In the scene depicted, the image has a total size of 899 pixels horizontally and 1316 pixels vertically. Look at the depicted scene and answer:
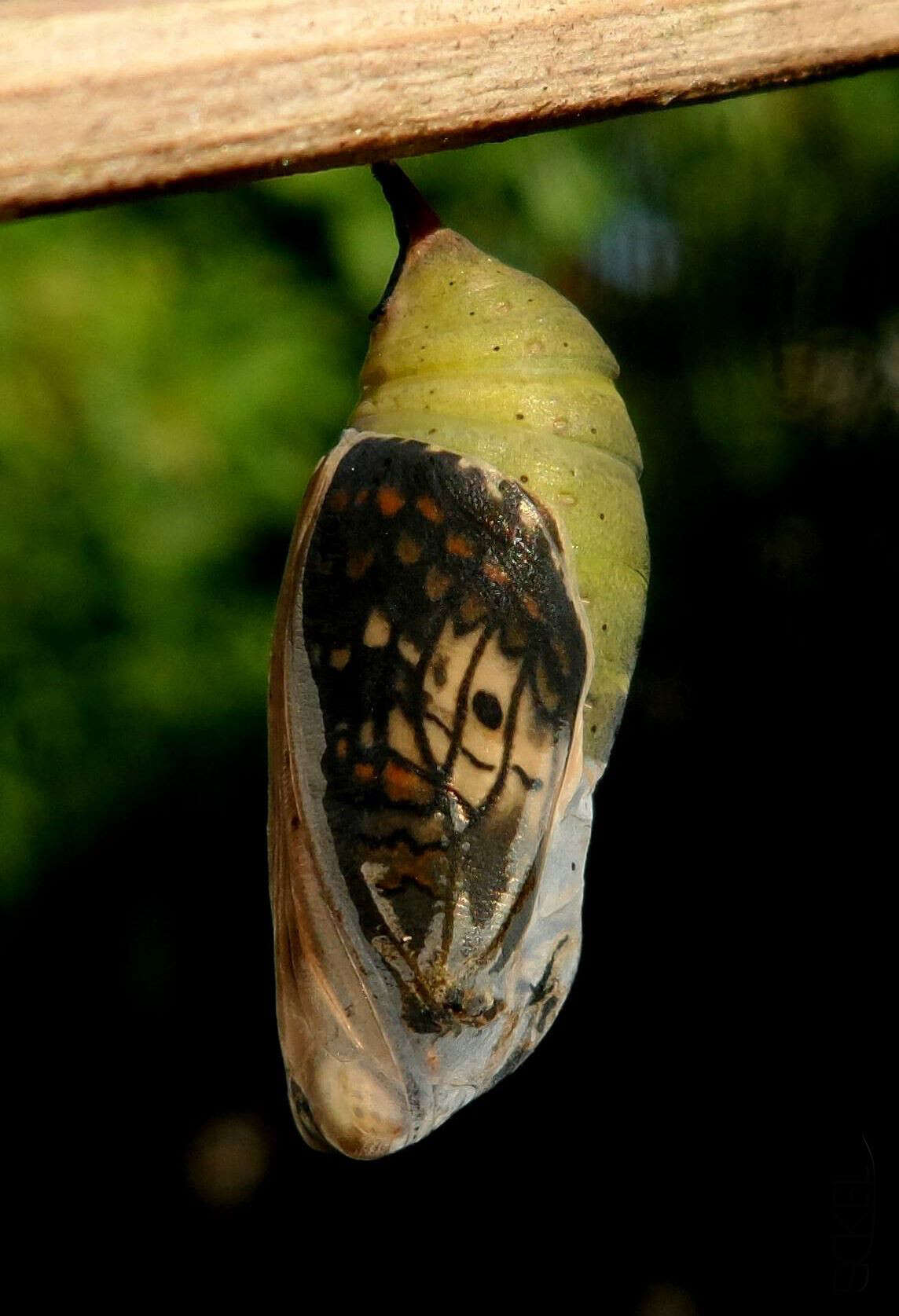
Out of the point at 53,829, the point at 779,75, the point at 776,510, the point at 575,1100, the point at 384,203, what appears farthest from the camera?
the point at 575,1100

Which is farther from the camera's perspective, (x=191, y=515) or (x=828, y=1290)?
(x=828, y=1290)

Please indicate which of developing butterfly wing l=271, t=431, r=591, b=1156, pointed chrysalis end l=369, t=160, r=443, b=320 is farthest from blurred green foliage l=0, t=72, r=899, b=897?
developing butterfly wing l=271, t=431, r=591, b=1156

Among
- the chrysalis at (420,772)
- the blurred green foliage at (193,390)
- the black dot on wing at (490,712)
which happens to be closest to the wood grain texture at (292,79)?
the chrysalis at (420,772)

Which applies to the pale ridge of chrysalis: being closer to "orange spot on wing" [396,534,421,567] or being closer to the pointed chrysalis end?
the pointed chrysalis end

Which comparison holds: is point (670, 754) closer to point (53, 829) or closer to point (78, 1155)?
point (53, 829)

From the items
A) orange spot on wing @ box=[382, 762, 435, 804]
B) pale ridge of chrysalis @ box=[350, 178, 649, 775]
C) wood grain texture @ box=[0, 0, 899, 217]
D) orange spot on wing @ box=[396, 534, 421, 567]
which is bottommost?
orange spot on wing @ box=[382, 762, 435, 804]

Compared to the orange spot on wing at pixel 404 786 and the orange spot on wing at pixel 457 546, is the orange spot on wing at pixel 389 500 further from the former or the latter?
the orange spot on wing at pixel 404 786

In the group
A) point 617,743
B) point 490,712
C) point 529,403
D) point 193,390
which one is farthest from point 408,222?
point 617,743

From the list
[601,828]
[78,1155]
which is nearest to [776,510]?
[601,828]
